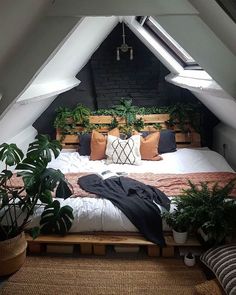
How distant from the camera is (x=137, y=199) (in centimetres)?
249

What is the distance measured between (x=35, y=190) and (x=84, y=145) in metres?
1.81

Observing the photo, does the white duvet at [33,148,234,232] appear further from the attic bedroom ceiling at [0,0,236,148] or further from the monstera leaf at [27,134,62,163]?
the attic bedroom ceiling at [0,0,236,148]

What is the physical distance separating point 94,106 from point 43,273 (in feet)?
9.20

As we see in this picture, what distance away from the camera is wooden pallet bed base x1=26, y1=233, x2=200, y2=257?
2369 millimetres

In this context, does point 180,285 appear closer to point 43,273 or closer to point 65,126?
point 43,273

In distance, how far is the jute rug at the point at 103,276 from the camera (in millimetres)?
2094

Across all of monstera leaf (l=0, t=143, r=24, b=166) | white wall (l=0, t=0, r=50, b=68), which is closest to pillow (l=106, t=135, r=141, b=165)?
monstera leaf (l=0, t=143, r=24, b=166)

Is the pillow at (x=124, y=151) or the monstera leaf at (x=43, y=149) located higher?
the monstera leaf at (x=43, y=149)

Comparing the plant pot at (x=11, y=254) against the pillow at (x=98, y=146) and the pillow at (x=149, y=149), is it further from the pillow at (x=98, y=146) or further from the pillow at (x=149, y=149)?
the pillow at (x=149, y=149)

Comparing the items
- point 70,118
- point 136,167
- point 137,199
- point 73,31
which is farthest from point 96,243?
point 70,118

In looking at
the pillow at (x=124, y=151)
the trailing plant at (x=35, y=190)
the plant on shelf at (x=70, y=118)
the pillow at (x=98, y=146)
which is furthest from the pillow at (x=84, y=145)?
the trailing plant at (x=35, y=190)

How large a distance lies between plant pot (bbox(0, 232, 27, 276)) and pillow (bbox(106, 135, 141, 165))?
5.45ft

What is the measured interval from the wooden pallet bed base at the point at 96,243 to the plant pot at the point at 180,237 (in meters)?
0.04

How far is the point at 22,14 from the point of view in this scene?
146 cm
